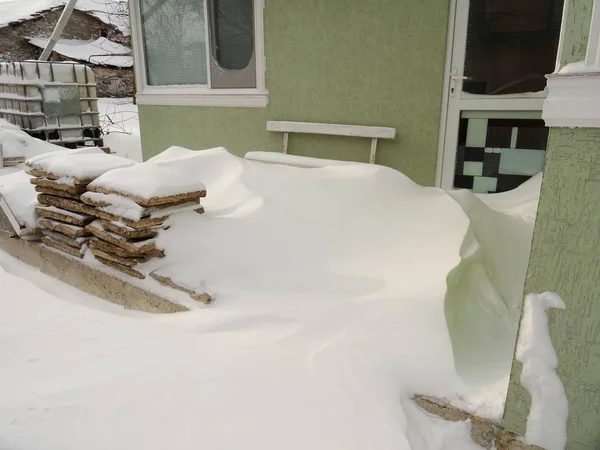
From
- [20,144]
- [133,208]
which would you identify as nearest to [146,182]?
[133,208]

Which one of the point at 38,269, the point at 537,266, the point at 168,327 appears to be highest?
the point at 537,266

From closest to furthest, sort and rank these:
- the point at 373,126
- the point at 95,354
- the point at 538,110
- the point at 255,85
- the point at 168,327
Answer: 1. the point at 95,354
2. the point at 168,327
3. the point at 538,110
4. the point at 373,126
5. the point at 255,85

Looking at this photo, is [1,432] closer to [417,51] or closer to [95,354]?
[95,354]

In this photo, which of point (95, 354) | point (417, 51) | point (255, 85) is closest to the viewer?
point (95, 354)

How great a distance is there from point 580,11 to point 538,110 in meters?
3.30

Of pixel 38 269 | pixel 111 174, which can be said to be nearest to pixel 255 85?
pixel 111 174

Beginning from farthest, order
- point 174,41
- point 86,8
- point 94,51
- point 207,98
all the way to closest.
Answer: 1. point 86,8
2. point 94,51
3. point 174,41
4. point 207,98

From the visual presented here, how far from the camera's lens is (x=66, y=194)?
396 centimetres

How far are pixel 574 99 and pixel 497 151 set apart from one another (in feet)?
11.4

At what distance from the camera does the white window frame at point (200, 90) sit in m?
6.05

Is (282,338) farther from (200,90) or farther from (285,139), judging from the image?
(200,90)

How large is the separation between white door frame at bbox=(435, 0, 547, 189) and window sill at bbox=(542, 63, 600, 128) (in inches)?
127

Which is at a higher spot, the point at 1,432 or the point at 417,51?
the point at 417,51

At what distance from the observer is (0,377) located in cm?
202
